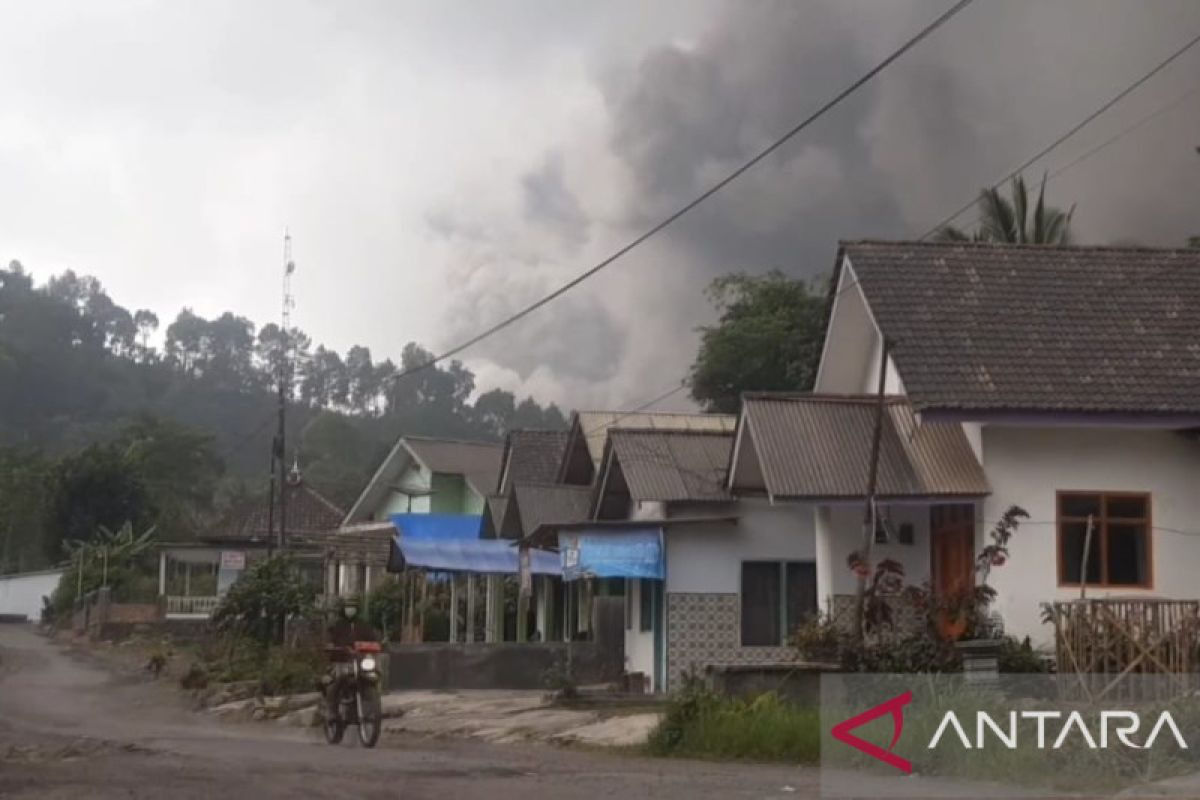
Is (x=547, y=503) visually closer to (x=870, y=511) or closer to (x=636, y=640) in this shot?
(x=636, y=640)

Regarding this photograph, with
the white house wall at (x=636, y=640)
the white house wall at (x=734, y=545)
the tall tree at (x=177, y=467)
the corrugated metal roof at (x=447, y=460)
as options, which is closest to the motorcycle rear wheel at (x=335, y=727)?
the white house wall at (x=734, y=545)

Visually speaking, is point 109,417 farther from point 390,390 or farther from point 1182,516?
point 1182,516

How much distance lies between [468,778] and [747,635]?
468 inches

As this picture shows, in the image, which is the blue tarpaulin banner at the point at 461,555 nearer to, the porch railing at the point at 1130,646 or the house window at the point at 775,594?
the house window at the point at 775,594

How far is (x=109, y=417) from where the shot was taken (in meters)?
117

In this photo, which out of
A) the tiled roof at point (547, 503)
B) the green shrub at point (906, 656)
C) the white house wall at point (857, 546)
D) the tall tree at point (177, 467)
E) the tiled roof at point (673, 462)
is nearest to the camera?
the green shrub at point (906, 656)

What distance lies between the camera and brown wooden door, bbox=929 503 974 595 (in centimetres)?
2178

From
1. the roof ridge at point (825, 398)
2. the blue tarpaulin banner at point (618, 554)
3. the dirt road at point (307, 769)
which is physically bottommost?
the dirt road at point (307, 769)

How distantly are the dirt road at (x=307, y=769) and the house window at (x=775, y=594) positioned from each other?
7.51 meters

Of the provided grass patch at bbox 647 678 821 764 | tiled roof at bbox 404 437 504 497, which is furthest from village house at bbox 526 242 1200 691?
tiled roof at bbox 404 437 504 497

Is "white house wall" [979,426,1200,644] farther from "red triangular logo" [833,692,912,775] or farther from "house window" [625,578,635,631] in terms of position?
"house window" [625,578,635,631]

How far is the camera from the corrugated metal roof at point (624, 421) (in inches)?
1337

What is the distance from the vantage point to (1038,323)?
22.5 meters

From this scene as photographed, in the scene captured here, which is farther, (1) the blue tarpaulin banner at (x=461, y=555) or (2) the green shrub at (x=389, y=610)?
(2) the green shrub at (x=389, y=610)
